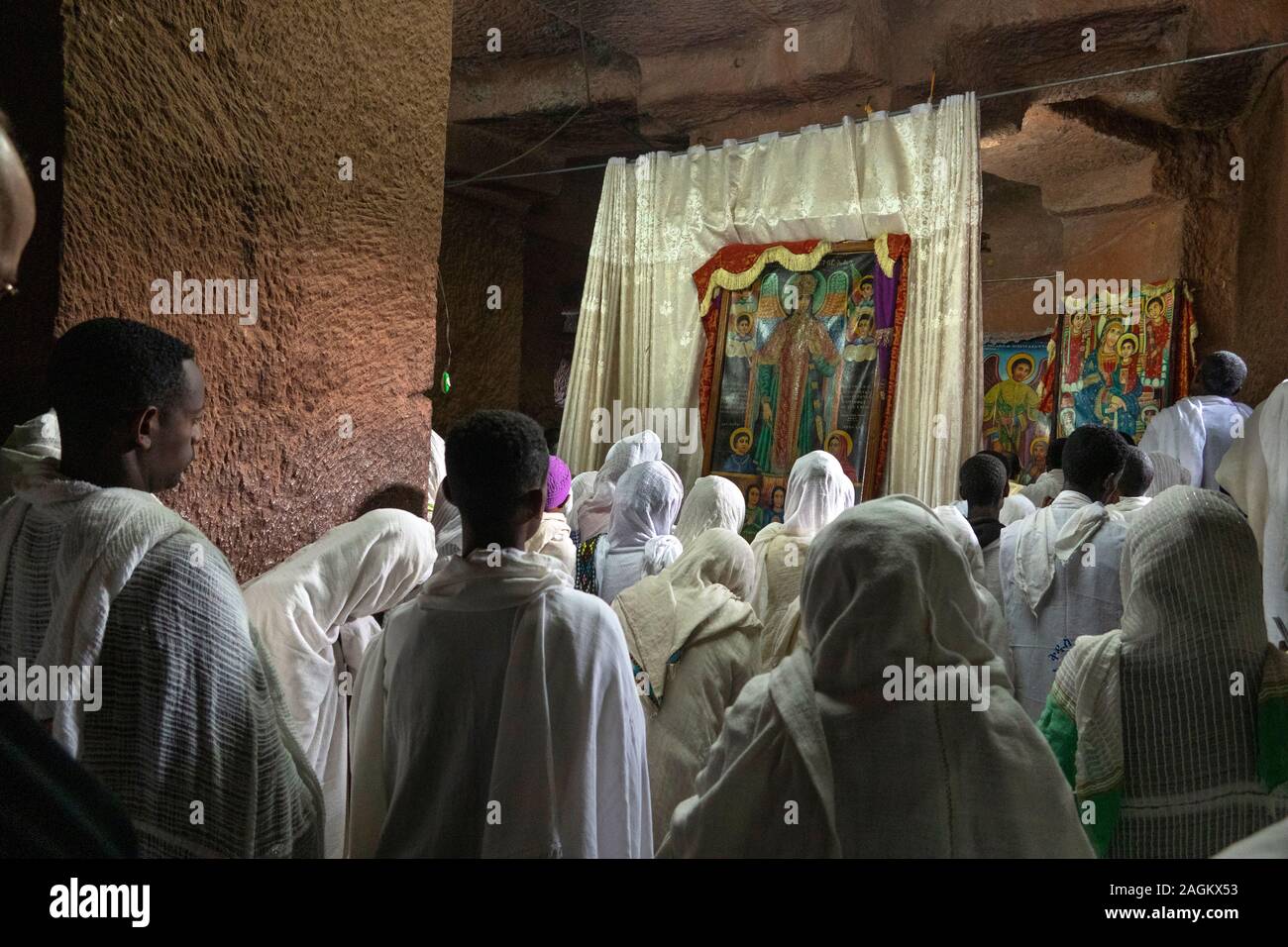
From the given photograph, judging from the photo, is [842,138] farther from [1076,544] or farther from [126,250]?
[126,250]

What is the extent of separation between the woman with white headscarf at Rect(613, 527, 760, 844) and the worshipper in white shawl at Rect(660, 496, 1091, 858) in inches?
50.9

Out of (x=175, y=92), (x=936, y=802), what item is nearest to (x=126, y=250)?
A: (x=175, y=92)

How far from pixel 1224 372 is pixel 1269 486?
136 cm

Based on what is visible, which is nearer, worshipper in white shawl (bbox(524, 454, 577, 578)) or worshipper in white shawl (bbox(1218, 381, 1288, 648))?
worshipper in white shawl (bbox(524, 454, 577, 578))

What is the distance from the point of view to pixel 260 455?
2.70m

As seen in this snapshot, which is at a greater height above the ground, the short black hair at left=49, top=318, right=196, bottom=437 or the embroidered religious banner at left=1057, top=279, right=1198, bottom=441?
the embroidered religious banner at left=1057, top=279, right=1198, bottom=441

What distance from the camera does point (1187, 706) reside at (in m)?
1.97

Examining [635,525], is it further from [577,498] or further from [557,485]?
[577,498]

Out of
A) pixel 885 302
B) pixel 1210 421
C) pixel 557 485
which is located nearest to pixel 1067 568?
pixel 557 485

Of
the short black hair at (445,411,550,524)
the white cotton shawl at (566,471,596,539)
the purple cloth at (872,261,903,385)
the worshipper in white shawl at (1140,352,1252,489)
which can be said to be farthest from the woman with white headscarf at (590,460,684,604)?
the worshipper in white shawl at (1140,352,1252,489)

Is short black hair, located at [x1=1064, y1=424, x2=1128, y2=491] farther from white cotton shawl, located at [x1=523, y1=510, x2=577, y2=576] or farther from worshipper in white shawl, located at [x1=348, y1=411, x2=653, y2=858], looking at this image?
worshipper in white shawl, located at [x1=348, y1=411, x2=653, y2=858]

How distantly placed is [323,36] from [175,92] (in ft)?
1.79

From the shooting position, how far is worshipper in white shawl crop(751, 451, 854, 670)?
10.9ft

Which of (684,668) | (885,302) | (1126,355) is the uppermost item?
(885,302)
